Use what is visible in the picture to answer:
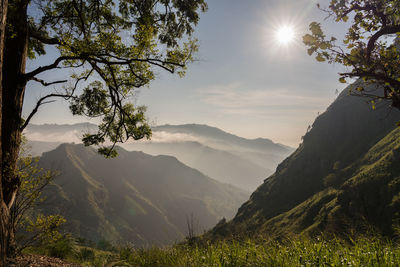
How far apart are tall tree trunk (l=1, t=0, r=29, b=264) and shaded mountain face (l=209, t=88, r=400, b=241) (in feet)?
267

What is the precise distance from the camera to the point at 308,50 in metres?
4.74

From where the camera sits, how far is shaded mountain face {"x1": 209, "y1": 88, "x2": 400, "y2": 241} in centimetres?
9081

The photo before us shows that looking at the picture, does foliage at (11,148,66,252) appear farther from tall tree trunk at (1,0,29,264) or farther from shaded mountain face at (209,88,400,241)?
shaded mountain face at (209,88,400,241)

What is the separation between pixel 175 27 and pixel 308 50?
840 centimetres

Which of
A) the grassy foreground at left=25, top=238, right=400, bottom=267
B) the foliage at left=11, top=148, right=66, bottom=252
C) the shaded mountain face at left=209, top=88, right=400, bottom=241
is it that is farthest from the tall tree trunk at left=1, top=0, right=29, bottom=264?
the shaded mountain face at left=209, top=88, right=400, bottom=241

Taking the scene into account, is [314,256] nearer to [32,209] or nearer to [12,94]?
[12,94]

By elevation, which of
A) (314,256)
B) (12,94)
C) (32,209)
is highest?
(12,94)

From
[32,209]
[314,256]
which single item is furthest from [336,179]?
[32,209]

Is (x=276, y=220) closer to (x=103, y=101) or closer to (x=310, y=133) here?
(x=310, y=133)

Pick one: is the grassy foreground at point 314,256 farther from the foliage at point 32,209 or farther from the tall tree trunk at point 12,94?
the foliage at point 32,209

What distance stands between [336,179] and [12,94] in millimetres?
147737

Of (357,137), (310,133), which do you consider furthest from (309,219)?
(310,133)

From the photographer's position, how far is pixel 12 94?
6.90 meters

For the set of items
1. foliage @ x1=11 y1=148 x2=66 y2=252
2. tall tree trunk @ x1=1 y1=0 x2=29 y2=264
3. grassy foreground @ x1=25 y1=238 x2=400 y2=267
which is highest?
tall tree trunk @ x1=1 y1=0 x2=29 y2=264
